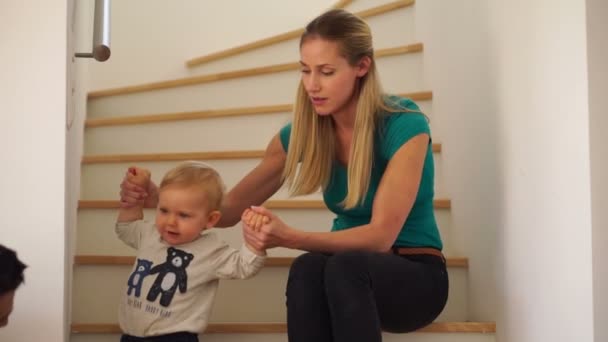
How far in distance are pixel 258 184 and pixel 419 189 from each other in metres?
0.40

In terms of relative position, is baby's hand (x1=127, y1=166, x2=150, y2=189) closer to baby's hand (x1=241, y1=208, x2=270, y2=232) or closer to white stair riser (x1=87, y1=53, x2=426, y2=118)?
baby's hand (x1=241, y1=208, x2=270, y2=232)

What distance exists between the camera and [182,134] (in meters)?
2.91

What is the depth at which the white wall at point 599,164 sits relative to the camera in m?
1.40

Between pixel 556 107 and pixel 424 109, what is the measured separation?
1.17 m

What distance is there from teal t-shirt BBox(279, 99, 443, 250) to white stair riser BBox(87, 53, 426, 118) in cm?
109

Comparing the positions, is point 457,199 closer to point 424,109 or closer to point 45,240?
point 424,109

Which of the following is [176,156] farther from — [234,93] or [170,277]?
[170,277]

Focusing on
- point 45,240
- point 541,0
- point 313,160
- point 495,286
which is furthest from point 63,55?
point 495,286

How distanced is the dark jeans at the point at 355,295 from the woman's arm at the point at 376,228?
3cm

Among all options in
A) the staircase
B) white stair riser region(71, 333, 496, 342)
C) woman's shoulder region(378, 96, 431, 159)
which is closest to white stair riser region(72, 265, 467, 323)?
the staircase

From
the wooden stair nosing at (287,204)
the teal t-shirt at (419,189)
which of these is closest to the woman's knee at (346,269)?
the teal t-shirt at (419,189)

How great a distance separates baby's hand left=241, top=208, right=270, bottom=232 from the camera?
5.24 feet

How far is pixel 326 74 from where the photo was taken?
1784 mm

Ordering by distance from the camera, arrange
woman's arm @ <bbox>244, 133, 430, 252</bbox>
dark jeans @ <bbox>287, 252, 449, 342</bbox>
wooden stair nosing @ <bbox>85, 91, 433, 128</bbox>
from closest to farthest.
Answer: dark jeans @ <bbox>287, 252, 449, 342</bbox>, woman's arm @ <bbox>244, 133, 430, 252</bbox>, wooden stair nosing @ <bbox>85, 91, 433, 128</bbox>
